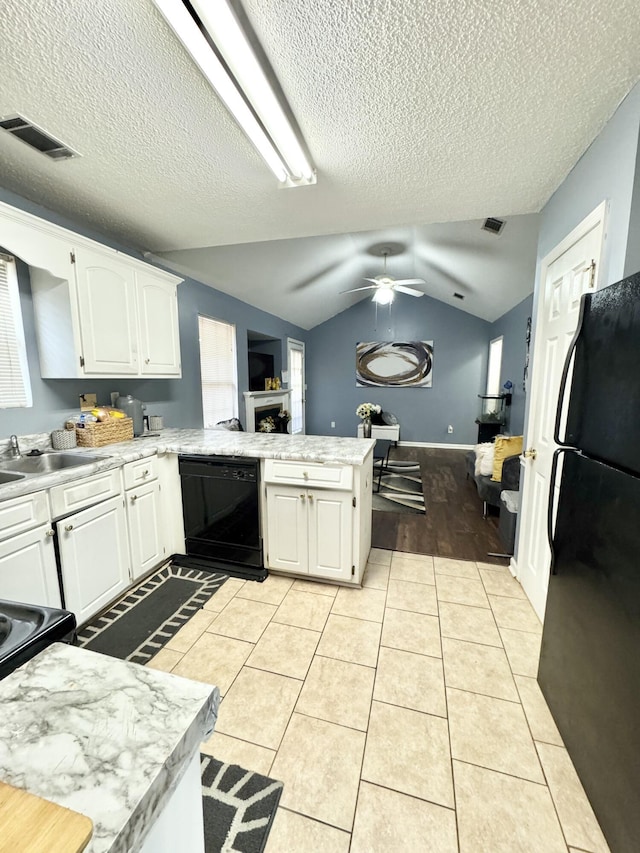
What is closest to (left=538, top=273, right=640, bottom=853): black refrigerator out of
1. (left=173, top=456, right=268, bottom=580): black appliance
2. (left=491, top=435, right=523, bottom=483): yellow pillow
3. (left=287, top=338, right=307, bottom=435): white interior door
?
(left=173, top=456, right=268, bottom=580): black appliance

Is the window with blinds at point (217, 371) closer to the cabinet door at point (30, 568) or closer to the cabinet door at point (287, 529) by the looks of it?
the cabinet door at point (287, 529)

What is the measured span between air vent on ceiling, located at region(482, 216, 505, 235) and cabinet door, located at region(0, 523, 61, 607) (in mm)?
3865

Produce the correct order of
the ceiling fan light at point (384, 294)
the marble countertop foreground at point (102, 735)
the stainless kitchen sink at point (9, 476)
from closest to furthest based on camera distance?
the marble countertop foreground at point (102, 735) < the stainless kitchen sink at point (9, 476) < the ceiling fan light at point (384, 294)

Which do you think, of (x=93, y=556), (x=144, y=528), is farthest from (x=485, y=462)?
(x=93, y=556)

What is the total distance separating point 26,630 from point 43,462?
6.23 ft

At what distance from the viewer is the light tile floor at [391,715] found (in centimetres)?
116

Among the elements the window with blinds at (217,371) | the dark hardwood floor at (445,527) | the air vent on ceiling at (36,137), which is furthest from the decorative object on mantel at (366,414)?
the air vent on ceiling at (36,137)

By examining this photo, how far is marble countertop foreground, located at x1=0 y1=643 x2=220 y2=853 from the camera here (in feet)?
1.38

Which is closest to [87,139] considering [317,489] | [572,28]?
[572,28]

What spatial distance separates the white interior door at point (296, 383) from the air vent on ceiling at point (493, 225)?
12.9ft

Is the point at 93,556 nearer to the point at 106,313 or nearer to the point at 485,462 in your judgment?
the point at 106,313

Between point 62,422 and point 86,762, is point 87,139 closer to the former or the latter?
point 62,422

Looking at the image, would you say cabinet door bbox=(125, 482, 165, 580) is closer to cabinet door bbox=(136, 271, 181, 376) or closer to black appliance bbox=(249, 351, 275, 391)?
cabinet door bbox=(136, 271, 181, 376)

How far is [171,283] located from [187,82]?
1.76 meters
